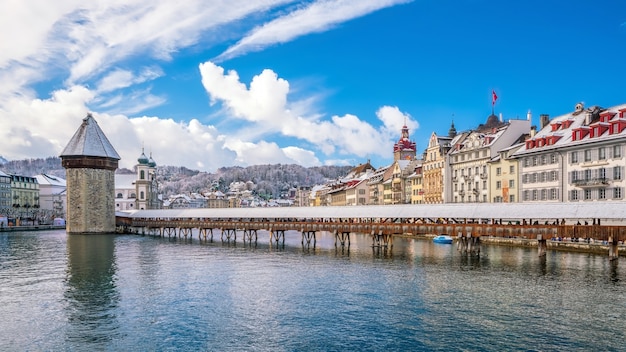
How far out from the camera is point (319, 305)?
2330cm

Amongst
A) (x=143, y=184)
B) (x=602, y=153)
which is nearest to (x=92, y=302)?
(x=602, y=153)

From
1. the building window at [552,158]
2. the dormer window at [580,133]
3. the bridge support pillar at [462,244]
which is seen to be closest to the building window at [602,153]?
the dormer window at [580,133]

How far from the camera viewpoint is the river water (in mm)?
17984

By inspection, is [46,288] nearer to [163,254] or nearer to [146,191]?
[163,254]

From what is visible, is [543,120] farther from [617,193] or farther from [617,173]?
[617,193]

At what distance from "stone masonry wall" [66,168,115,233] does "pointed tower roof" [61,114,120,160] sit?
267 cm

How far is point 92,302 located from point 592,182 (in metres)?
41.1

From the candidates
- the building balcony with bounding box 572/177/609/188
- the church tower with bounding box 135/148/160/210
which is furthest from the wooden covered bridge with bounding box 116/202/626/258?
the church tower with bounding box 135/148/160/210

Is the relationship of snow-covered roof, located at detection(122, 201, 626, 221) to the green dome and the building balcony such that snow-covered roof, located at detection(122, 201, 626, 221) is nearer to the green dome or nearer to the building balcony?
the building balcony

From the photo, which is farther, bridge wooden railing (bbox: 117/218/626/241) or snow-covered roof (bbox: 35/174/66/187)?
snow-covered roof (bbox: 35/174/66/187)

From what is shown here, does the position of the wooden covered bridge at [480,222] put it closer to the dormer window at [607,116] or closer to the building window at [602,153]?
the building window at [602,153]

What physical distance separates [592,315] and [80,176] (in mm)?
78584

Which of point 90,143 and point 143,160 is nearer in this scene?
point 90,143

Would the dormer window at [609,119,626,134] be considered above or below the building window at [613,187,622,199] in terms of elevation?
above
